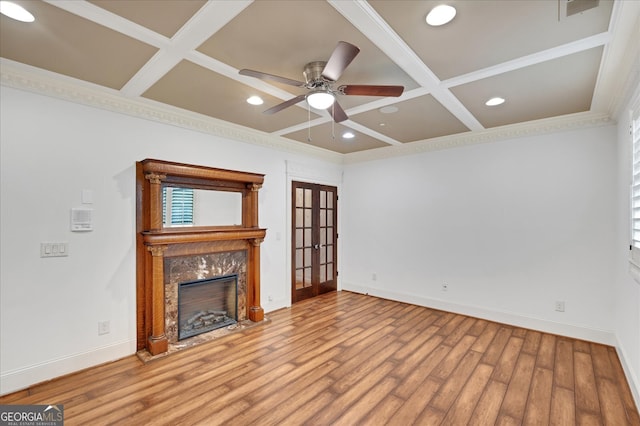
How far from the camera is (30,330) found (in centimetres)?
255

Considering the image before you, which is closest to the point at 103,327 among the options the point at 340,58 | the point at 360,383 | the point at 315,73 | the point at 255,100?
the point at 360,383

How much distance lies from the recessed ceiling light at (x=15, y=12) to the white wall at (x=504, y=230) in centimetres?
465

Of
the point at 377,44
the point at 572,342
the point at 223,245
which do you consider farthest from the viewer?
the point at 223,245

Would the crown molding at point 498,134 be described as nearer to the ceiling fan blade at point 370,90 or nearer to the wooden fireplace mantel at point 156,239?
the ceiling fan blade at point 370,90

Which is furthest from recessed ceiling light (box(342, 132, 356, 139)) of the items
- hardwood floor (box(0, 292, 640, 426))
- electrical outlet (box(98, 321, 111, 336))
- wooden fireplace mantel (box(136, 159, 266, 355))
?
electrical outlet (box(98, 321, 111, 336))

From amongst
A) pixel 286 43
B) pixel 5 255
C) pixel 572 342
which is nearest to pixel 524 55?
pixel 286 43

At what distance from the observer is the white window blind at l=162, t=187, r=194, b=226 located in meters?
3.38

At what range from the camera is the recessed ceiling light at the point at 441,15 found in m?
1.72

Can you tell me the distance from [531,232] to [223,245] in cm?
404

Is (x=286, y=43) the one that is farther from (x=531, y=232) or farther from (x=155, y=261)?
(x=531, y=232)

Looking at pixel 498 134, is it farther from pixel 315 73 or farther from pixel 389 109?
pixel 315 73

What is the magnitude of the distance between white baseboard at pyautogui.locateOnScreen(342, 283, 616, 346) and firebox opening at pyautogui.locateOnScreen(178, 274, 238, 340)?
8.78 feet

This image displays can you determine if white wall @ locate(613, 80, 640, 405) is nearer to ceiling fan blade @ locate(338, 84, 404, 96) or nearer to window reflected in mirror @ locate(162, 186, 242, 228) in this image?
ceiling fan blade @ locate(338, 84, 404, 96)

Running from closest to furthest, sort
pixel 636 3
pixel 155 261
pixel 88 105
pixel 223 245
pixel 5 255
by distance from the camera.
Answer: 1. pixel 636 3
2. pixel 5 255
3. pixel 88 105
4. pixel 155 261
5. pixel 223 245
